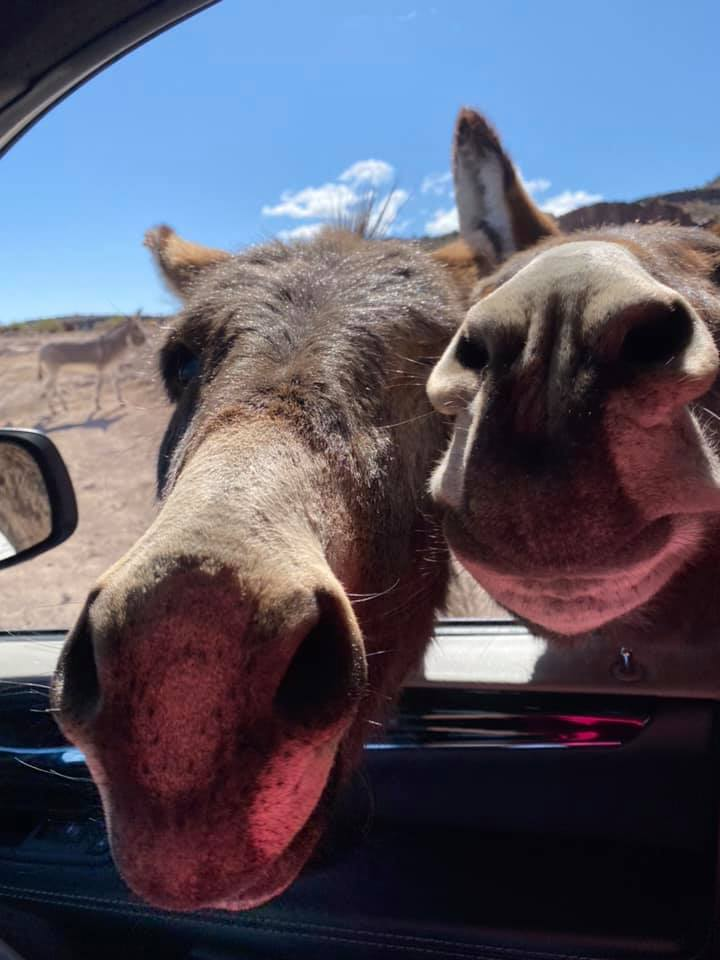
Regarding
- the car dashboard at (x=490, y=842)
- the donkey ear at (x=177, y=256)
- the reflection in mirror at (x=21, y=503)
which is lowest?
the car dashboard at (x=490, y=842)

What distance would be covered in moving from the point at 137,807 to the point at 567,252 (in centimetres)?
114

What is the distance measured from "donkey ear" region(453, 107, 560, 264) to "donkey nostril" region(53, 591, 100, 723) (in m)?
2.50

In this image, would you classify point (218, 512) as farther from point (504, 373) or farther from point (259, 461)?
point (504, 373)

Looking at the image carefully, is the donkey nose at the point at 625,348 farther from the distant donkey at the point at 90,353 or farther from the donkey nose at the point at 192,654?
the distant donkey at the point at 90,353

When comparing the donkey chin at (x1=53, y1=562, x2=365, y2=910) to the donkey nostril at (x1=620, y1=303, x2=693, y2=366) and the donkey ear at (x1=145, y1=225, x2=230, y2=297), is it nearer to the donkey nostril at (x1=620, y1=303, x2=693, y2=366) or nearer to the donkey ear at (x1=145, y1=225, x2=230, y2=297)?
the donkey nostril at (x1=620, y1=303, x2=693, y2=366)

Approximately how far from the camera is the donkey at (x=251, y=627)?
955 mm

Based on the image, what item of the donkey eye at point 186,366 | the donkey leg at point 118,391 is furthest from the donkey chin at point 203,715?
the donkey leg at point 118,391

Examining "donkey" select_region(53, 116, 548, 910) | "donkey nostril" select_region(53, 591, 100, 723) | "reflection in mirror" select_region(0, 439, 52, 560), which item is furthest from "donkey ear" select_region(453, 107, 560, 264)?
"donkey nostril" select_region(53, 591, 100, 723)

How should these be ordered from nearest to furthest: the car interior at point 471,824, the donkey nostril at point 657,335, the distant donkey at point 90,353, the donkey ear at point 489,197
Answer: the donkey nostril at point 657,335 → the car interior at point 471,824 → the donkey ear at point 489,197 → the distant donkey at point 90,353

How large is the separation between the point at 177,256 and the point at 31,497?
116 centimetres

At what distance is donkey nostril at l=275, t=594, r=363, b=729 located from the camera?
1016mm

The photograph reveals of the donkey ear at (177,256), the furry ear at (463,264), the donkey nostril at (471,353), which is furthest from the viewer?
the donkey ear at (177,256)

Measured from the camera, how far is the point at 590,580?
1123mm

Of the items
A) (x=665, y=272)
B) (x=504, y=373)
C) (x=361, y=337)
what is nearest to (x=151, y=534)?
(x=504, y=373)
